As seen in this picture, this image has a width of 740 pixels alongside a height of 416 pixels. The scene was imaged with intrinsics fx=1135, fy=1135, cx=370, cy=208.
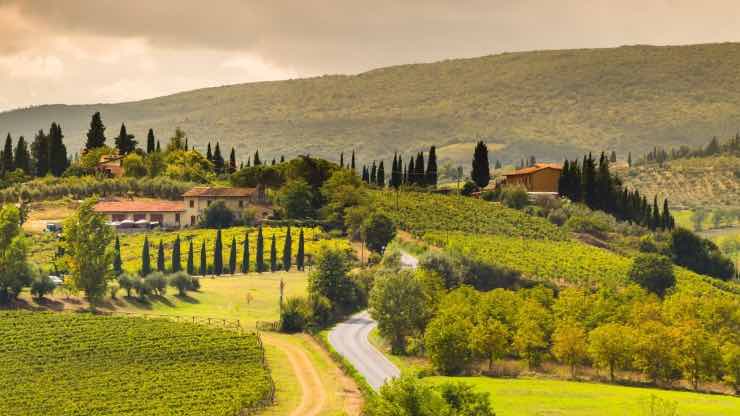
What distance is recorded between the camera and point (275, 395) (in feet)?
262

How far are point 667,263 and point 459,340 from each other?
136 ft

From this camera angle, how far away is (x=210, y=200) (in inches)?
5807

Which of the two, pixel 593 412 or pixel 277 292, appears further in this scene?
pixel 277 292

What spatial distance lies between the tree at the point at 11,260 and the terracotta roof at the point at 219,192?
136 feet

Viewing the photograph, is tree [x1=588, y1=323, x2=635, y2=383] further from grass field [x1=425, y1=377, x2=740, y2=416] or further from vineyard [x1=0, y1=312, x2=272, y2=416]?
vineyard [x1=0, y1=312, x2=272, y2=416]

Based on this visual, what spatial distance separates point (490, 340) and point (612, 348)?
31.0 ft

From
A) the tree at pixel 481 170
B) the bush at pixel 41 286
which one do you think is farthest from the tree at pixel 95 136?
the bush at pixel 41 286

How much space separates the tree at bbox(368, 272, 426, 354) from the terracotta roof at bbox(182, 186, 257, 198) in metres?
52.3

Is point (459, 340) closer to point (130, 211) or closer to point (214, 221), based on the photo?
point (214, 221)

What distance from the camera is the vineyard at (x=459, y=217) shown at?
140375 mm

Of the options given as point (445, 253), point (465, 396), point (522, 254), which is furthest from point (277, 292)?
point (465, 396)

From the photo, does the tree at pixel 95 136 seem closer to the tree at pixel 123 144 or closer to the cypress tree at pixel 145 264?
the tree at pixel 123 144

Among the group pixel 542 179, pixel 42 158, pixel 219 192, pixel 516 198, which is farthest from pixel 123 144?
pixel 542 179

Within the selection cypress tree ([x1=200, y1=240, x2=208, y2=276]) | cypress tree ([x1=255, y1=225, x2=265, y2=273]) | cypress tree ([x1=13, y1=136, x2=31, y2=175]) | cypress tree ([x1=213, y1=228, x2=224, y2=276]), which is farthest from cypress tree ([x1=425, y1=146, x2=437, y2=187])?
cypress tree ([x1=13, y1=136, x2=31, y2=175])
